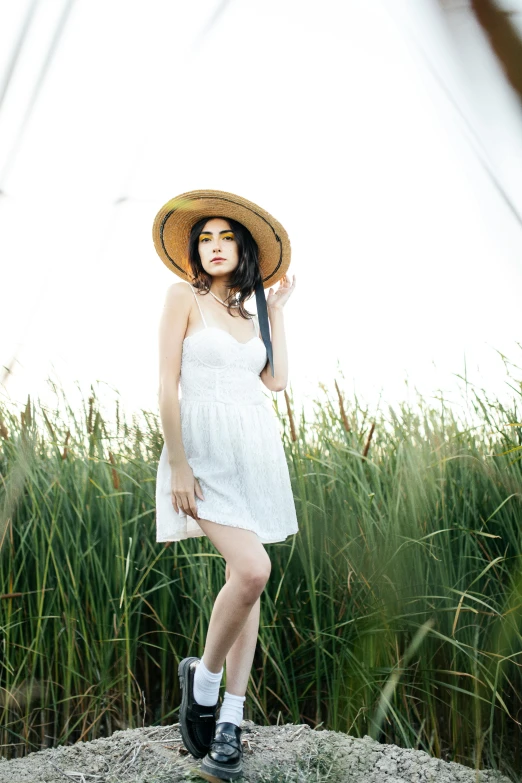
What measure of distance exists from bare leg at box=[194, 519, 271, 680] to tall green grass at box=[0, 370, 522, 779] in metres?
0.44

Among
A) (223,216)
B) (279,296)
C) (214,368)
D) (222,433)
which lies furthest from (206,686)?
(223,216)

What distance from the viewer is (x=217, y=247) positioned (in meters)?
2.01

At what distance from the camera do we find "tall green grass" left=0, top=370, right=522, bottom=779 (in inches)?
86.3

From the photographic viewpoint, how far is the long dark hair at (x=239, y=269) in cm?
205

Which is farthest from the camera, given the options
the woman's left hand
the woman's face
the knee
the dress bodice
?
the woman's left hand

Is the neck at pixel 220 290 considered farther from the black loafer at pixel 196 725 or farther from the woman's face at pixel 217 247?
the black loafer at pixel 196 725

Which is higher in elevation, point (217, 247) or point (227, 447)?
point (217, 247)

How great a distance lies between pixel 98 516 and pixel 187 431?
0.82 metres

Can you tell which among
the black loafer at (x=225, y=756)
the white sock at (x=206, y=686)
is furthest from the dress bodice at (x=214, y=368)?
the black loafer at (x=225, y=756)

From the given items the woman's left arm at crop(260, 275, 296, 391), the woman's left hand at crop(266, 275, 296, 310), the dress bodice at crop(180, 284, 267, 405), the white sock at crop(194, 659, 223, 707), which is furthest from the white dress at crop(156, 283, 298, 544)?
the white sock at crop(194, 659, 223, 707)

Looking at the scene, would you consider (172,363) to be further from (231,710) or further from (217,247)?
(231,710)

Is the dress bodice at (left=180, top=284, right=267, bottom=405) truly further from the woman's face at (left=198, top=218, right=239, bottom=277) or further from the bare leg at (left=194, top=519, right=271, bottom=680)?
the bare leg at (left=194, top=519, right=271, bottom=680)

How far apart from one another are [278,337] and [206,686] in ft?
3.20

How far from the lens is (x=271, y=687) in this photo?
8.06 ft
